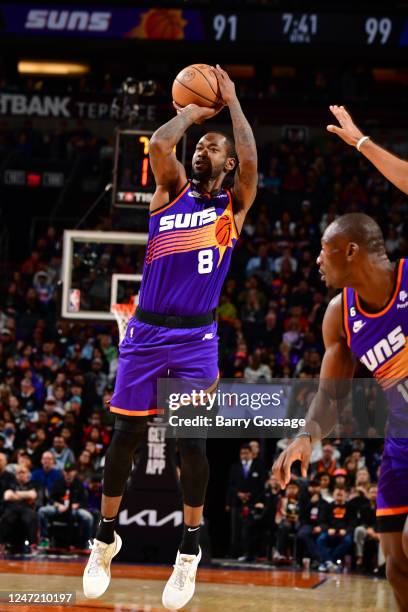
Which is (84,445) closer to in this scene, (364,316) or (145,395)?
(145,395)

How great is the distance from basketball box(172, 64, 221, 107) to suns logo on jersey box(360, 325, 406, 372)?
8.02 feet

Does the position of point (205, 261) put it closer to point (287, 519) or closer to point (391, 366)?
point (391, 366)

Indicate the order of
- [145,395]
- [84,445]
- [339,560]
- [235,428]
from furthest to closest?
[84,445] → [339,560] → [235,428] → [145,395]

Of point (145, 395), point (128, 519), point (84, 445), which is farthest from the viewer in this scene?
point (84, 445)

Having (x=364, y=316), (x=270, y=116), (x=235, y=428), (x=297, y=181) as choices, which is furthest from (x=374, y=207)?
(x=364, y=316)

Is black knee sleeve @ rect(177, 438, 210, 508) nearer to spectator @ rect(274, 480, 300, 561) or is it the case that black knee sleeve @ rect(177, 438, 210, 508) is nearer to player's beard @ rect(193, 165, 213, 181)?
player's beard @ rect(193, 165, 213, 181)

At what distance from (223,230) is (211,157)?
0.51m

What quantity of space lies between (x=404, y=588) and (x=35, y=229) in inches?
873

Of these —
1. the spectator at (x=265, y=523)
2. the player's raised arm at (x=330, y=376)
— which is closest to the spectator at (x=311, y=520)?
the spectator at (x=265, y=523)

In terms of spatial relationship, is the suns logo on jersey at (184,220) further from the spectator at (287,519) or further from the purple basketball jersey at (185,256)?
the spectator at (287,519)

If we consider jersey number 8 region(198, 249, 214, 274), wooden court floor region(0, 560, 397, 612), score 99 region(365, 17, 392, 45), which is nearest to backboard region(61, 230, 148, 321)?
wooden court floor region(0, 560, 397, 612)

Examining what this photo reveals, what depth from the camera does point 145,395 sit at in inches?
259

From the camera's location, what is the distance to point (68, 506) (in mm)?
14383

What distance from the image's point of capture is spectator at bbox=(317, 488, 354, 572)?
44.9 ft
